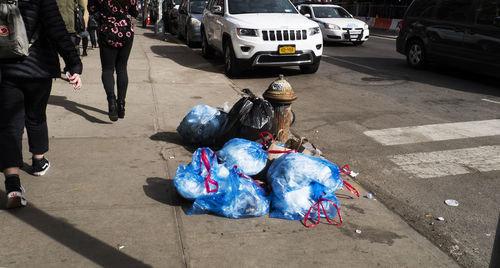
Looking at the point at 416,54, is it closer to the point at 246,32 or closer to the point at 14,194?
A: the point at 246,32

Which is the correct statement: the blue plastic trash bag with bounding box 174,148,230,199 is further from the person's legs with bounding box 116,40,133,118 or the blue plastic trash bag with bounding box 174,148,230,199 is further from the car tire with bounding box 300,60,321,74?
the car tire with bounding box 300,60,321,74

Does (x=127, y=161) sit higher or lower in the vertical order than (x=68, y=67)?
lower

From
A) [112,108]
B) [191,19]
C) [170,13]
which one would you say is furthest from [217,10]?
[170,13]

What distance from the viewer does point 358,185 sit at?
4.40 meters

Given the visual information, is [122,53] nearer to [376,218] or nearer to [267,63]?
[376,218]

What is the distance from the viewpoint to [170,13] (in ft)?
62.4

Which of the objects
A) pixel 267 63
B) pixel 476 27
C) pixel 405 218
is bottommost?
pixel 405 218

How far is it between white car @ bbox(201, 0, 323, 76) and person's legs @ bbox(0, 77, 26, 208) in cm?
634

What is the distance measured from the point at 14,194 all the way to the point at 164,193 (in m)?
1.16

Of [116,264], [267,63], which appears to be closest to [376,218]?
[116,264]

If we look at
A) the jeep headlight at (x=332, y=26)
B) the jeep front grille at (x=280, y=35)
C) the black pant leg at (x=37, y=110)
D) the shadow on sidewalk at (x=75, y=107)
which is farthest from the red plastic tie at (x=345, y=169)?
the jeep headlight at (x=332, y=26)

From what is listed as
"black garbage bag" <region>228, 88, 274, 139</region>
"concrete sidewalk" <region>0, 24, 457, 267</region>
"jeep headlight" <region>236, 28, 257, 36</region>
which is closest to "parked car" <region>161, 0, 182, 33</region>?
"jeep headlight" <region>236, 28, 257, 36</region>

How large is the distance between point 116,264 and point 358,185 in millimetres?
2451

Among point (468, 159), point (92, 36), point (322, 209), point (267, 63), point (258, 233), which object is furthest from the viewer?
point (92, 36)
